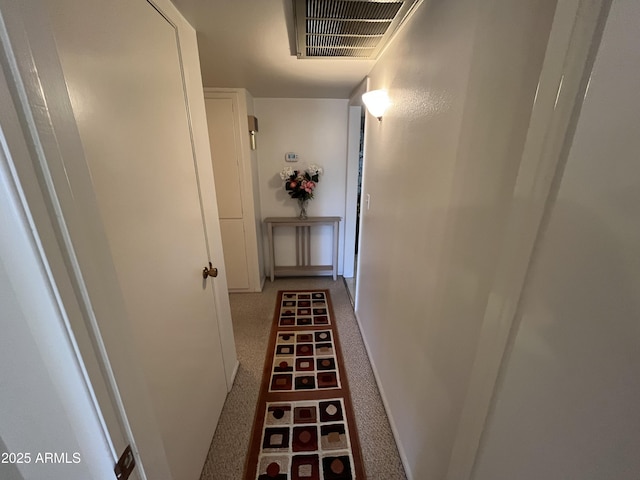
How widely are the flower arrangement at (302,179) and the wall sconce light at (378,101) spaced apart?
144 centimetres

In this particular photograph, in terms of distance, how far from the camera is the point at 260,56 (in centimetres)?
166

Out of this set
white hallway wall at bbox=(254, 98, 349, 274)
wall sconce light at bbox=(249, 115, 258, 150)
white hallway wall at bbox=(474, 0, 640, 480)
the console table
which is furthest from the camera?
the console table

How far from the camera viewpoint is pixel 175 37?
1106 millimetres

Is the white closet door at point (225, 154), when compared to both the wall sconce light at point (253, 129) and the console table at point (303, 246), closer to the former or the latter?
the wall sconce light at point (253, 129)

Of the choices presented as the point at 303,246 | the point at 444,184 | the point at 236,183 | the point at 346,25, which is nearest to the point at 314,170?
the point at 236,183

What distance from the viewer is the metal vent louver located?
1.08m

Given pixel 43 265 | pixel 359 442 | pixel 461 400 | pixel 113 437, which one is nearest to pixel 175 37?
pixel 43 265

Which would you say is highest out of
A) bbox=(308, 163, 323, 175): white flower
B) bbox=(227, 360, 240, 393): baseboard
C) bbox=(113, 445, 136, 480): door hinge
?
bbox=(308, 163, 323, 175): white flower

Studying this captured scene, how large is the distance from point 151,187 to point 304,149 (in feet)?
7.81

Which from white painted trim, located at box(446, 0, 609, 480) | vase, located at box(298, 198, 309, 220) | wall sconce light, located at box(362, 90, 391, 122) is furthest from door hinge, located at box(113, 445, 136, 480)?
vase, located at box(298, 198, 309, 220)

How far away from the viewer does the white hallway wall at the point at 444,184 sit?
62 centimetres

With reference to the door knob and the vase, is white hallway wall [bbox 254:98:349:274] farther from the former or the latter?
the door knob

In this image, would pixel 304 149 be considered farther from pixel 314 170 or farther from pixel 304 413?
pixel 304 413

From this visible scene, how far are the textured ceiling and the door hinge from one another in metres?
1.57
